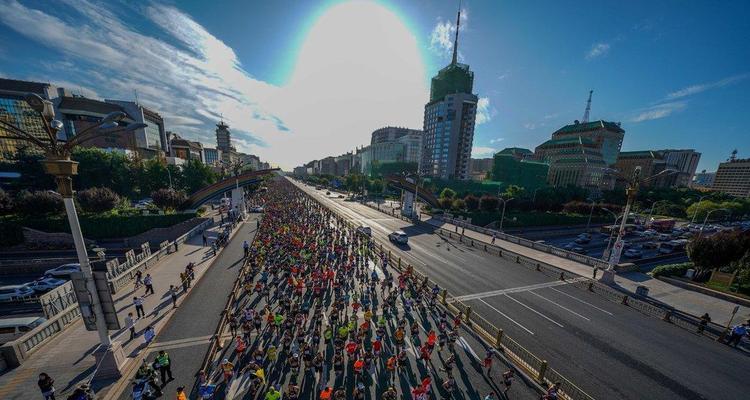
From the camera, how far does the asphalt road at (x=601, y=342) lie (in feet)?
40.8

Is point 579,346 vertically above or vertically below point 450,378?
below

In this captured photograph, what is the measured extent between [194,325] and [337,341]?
370 inches

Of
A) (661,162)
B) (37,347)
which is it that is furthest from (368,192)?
(661,162)

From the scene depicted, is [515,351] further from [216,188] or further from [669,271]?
[216,188]

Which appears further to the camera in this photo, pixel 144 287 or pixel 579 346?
pixel 144 287

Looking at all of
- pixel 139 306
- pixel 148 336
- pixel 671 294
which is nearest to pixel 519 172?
pixel 671 294

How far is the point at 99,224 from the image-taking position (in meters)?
36.7

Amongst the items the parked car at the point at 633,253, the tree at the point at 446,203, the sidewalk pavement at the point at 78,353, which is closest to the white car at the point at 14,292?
the sidewalk pavement at the point at 78,353

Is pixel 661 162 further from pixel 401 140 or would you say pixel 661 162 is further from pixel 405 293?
pixel 405 293

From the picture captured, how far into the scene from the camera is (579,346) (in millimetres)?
14836

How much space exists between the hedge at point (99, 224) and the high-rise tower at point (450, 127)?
4175 inches

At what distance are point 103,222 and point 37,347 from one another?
109ft

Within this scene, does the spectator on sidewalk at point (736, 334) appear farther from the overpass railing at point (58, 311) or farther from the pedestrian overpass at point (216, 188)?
the pedestrian overpass at point (216, 188)

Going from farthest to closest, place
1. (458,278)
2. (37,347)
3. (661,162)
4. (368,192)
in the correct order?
1. (661,162)
2. (368,192)
3. (458,278)
4. (37,347)
